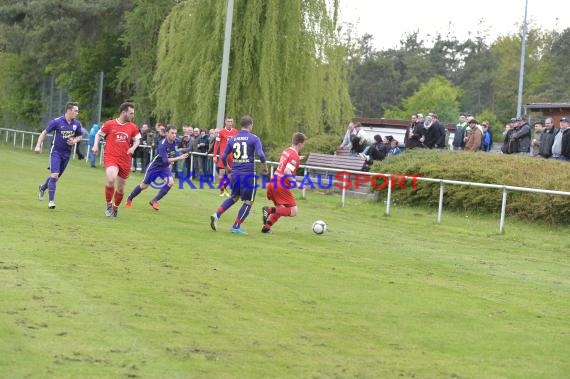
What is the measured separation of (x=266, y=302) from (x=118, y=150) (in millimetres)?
8565

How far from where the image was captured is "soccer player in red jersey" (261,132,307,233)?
16219 millimetres

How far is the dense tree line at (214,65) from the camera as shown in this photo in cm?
3469

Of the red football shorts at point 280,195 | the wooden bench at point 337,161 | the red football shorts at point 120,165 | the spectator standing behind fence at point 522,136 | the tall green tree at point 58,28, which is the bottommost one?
the red football shorts at point 280,195

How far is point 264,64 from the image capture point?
3409 centimetres

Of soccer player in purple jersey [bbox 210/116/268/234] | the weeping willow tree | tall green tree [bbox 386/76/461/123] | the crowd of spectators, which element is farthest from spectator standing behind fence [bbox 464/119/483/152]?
tall green tree [bbox 386/76/461/123]

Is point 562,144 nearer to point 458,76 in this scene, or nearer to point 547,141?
point 547,141

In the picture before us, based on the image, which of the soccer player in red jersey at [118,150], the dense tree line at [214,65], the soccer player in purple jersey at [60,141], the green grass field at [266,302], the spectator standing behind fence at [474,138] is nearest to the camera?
the green grass field at [266,302]

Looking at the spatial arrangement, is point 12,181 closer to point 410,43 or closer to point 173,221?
point 173,221

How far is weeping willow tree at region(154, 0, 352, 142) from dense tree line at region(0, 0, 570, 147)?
1.7 inches

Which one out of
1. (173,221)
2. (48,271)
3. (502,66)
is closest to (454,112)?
(502,66)

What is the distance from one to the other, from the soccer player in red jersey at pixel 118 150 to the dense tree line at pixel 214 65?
1666 centimetres

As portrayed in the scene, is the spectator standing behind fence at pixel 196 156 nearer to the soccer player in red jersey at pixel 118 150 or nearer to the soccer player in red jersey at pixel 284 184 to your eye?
the soccer player in red jersey at pixel 118 150

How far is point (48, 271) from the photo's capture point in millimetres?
10469

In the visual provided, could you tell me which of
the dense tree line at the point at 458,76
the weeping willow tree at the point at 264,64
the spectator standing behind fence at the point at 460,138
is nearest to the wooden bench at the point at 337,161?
the spectator standing behind fence at the point at 460,138
